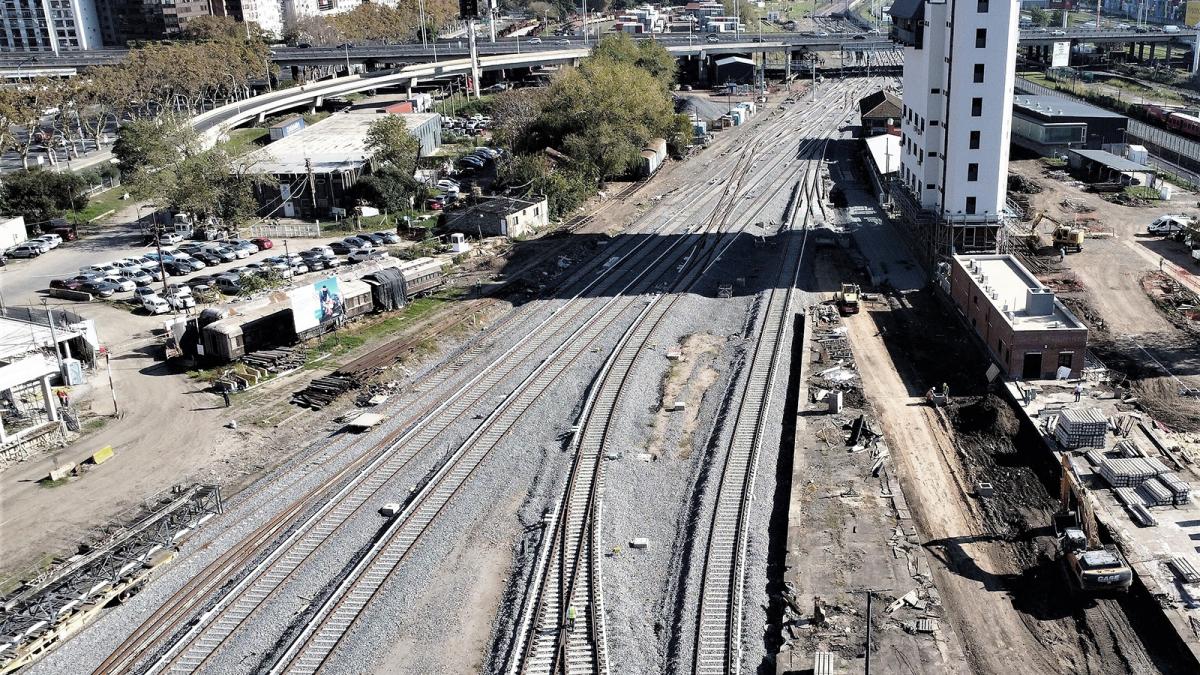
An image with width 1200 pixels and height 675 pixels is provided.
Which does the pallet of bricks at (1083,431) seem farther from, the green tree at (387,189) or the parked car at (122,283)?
the green tree at (387,189)

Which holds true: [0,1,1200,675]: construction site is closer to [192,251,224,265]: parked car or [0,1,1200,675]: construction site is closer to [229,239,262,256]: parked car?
[229,239,262,256]: parked car

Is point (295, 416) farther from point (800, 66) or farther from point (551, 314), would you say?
point (800, 66)

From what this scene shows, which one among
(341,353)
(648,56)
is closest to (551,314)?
(341,353)

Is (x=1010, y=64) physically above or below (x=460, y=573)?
above

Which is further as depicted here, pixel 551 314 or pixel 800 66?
pixel 800 66

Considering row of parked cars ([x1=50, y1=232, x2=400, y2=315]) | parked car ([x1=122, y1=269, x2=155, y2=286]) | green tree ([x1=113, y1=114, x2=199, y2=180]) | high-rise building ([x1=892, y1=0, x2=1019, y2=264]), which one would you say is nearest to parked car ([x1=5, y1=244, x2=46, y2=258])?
row of parked cars ([x1=50, y1=232, x2=400, y2=315])

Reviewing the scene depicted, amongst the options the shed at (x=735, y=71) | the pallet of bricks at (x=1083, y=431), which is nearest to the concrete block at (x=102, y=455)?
the pallet of bricks at (x=1083, y=431)
